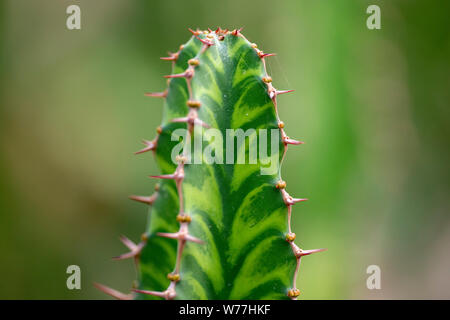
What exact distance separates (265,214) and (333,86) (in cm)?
177

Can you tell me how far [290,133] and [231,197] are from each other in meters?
1.89

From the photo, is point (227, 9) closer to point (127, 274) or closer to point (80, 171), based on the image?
point (80, 171)

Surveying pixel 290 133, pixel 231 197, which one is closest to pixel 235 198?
pixel 231 197

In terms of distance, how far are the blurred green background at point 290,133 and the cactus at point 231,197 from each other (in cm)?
152

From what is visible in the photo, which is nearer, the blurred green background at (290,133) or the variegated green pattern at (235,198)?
the variegated green pattern at (235,198)

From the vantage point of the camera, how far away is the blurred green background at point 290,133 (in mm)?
2557

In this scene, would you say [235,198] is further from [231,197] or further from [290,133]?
[290,133]

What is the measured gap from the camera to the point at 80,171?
2.73m

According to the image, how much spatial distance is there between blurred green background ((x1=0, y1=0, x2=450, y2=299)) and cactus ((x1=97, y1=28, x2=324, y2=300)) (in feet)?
4.99

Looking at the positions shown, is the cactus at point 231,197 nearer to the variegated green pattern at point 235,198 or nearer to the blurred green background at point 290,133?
the variegated green pattern at point 235,198

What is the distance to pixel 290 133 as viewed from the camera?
2824 mm

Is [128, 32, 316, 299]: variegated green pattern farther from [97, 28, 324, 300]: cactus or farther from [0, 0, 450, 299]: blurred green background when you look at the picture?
[0, 0, 450, 299]: blurred green background

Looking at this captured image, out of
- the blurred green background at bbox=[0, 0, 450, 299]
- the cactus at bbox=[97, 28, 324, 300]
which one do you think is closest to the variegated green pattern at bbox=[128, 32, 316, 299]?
the cactus at bbox=[97, 28, 324, 300]

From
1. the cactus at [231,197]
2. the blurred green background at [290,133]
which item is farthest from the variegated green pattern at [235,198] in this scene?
the blurred green background at [290,133]
